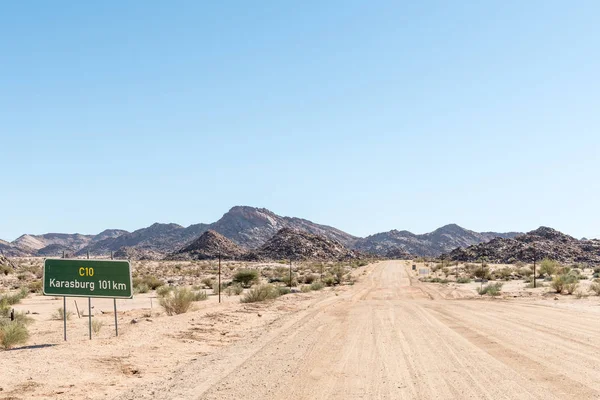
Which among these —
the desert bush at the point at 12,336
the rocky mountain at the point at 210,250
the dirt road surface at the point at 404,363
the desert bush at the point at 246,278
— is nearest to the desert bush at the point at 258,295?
the dirt road surface at the point at 404,363

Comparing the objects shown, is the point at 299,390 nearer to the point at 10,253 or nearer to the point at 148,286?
the point at 148,286

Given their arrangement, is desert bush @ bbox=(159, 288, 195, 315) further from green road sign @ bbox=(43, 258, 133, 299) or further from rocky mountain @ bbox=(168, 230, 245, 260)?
rocky mountain @ bbox=(168, 230, 245, 260)

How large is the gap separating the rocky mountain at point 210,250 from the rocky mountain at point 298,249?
6410 mm

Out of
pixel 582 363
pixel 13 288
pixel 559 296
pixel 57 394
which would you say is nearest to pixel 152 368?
pixel 57 394

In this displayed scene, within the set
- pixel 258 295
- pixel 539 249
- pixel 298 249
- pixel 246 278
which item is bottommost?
Answer: pixel 298 249

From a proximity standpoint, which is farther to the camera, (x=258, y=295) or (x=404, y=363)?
(x=258, y=295)

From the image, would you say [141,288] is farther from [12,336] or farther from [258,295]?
[12,336]

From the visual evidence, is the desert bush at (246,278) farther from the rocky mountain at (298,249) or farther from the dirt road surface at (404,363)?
the rocky mountain at (298,249)

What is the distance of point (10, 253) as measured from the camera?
18738 cm

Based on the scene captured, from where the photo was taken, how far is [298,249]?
13650 cm

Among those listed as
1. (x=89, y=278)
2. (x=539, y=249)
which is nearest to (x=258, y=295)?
(x=89, y=278)

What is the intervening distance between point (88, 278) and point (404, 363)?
9.20 meters

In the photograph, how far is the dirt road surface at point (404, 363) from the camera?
10203 mm

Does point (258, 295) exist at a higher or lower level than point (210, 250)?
higher
